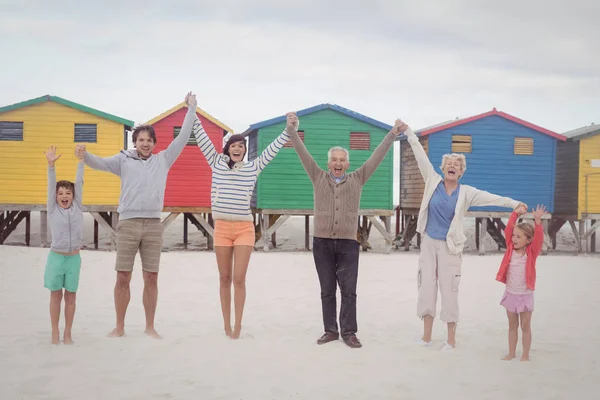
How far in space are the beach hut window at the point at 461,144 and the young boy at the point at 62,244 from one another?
50.2 ft

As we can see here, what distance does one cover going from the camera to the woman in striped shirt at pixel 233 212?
20.2 ft

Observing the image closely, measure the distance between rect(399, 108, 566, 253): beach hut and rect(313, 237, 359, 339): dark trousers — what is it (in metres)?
13.7

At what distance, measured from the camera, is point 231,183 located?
6195mm

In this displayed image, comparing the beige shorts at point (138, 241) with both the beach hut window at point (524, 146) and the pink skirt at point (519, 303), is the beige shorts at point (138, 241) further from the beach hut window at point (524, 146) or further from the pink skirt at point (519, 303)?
the beach hut window at point (524, 146)

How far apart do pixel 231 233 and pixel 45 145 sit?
13964mm

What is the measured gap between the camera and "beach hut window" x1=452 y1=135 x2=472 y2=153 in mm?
19562

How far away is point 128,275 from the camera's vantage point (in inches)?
242

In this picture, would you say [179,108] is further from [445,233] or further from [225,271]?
[445,233]

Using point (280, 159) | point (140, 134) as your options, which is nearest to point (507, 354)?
point (140, 134)

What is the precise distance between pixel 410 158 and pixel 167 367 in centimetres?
1687

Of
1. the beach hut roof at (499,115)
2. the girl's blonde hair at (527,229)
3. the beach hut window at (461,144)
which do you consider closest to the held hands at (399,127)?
the girl's blonde hair at (527,229)

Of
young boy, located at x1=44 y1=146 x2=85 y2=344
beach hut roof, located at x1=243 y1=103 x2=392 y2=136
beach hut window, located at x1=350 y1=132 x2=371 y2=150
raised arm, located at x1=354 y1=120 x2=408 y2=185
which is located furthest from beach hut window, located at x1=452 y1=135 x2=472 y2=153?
young boy, located at x1=44 y1=146 x2=85 y2=344

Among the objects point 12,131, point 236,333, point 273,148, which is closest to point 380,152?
point 273,148

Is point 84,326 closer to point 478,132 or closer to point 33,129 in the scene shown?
point 33,129
